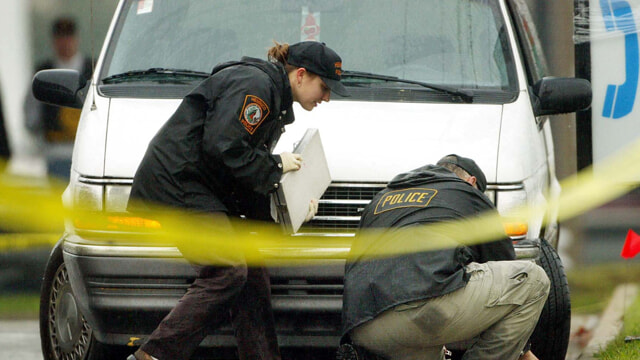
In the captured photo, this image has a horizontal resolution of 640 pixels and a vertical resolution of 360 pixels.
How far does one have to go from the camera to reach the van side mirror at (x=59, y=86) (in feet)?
20.3

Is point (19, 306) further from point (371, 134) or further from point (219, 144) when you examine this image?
point (219, 144)

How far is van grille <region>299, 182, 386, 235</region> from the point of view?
5484 mm

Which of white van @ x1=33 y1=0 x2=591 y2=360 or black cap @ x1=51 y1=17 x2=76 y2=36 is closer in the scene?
white van @ x1=33 y1=0 x2=591 y2=360

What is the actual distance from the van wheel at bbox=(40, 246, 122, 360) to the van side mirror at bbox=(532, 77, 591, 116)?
2.57 meters

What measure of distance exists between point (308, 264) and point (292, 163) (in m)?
0.54

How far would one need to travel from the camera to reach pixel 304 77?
5223 millimetres

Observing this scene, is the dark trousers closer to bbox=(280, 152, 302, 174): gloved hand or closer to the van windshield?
bbox=(280, 152, 302, 174): gloved hand

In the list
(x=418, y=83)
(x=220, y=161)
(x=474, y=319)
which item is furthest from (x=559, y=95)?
(x=220, y=161)

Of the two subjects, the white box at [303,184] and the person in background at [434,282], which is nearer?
the person in background at [434,282]

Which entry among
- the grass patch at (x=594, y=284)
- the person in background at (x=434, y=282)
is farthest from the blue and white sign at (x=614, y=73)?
the person in background at (x=434, y=282)

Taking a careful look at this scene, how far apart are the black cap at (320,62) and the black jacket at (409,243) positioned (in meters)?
0.61

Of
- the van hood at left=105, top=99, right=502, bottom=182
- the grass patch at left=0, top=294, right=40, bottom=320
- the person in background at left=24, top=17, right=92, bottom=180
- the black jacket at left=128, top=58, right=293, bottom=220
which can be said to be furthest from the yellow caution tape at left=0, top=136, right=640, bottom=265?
the grass patch at left=0, top=294, right=40, bottom=320

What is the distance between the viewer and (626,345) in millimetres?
6492

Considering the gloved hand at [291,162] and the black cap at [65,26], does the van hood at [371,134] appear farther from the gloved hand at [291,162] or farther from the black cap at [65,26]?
the black cap at [65,26]
